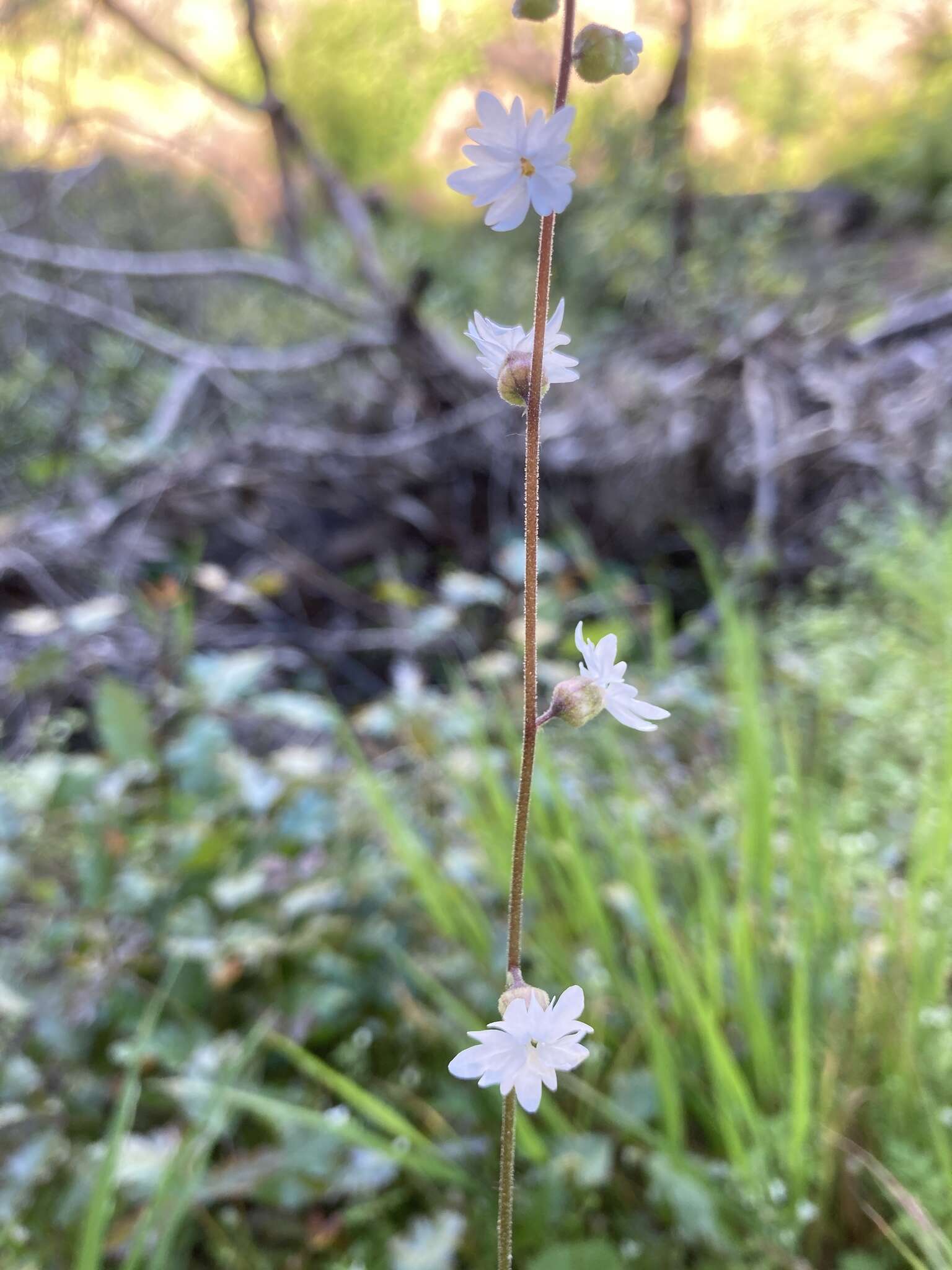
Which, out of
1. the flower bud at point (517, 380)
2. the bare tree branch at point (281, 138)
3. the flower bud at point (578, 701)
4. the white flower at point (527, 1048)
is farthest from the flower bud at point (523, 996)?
the bare tree branch at point (281, 138)

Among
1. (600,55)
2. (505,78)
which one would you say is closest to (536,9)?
(600,55)

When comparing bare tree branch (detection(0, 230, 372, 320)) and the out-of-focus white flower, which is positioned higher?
bare tree branch (detection(0, 230, 372, 320))

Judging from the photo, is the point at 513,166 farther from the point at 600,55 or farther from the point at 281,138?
the point at 281,138

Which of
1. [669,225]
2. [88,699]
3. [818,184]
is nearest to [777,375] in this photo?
[669,225]

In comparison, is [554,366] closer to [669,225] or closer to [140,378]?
[669,225]

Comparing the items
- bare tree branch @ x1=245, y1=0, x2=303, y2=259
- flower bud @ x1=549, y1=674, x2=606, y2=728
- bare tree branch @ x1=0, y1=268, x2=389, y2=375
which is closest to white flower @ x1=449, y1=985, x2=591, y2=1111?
flower bud @ x1=549, y1=674, x2=606, y2=728

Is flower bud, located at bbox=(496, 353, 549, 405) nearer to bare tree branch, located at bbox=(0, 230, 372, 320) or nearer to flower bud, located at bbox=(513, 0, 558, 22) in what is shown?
flower bud, located at bbox=(513, 0, 558, 22)
